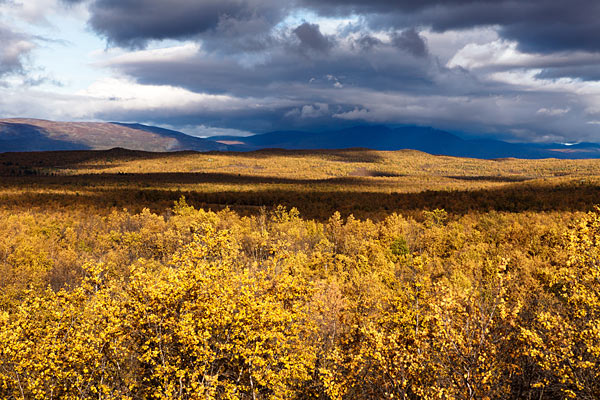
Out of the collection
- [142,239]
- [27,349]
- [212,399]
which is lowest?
[142,239]

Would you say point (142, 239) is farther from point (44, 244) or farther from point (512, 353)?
point (512, 353)

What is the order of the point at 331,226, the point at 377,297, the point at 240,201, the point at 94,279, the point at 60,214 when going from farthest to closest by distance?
1. the point at 240,201
2. the point at 60,214
3. the point at 331,226
4. the point at 377,297
5. the point at 94,279

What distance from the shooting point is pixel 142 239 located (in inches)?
3019

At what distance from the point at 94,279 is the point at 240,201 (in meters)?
155

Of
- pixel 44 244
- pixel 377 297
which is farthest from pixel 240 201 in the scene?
pixel 377 297

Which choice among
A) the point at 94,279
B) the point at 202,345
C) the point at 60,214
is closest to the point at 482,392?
the point at 202,345

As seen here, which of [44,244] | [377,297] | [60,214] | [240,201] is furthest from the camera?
[240,201]

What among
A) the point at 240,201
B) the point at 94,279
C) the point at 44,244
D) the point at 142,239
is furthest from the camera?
the point at 240,201

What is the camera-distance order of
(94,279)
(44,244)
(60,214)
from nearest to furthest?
(94,279)
(44,244)
(60,214)

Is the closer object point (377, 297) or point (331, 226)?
point (377, 297)

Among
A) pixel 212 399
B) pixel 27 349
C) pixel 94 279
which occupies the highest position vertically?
pixel 94 279

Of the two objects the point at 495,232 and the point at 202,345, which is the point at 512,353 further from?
the point at 495,232

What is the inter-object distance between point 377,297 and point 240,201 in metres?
→ 138

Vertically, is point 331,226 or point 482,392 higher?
point 482,392
